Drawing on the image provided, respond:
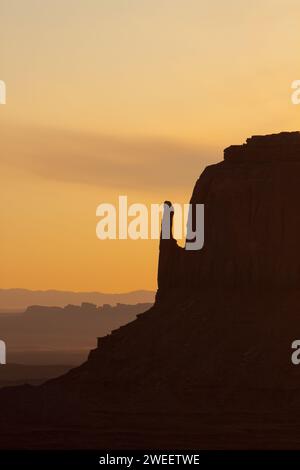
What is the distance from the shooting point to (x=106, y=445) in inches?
7387

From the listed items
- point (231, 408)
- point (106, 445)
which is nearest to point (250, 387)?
point (231, 408)

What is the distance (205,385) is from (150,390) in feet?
19.2

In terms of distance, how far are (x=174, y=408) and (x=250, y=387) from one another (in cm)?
773

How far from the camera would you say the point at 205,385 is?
195 metres

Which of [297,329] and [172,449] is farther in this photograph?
[297,329]
